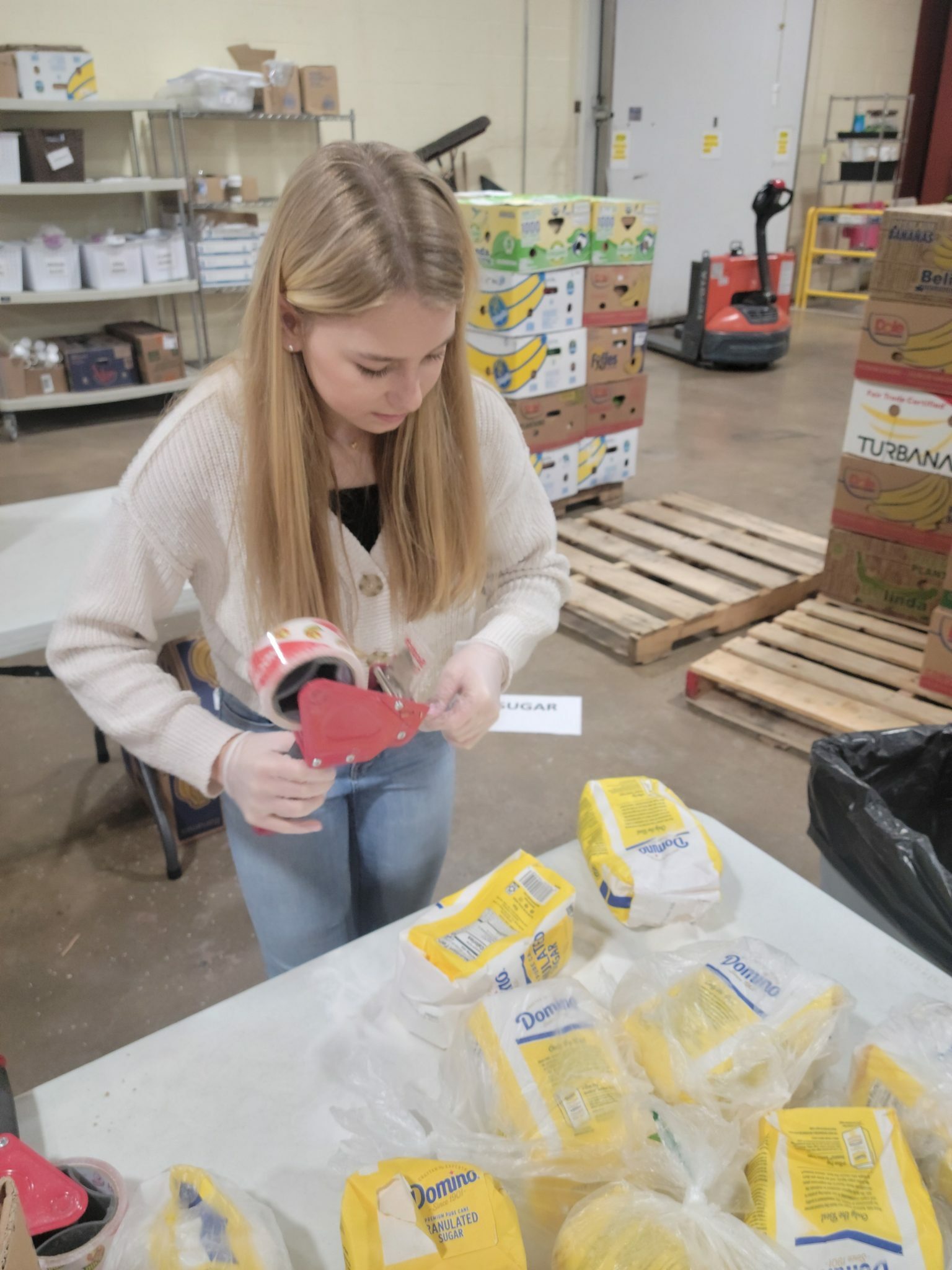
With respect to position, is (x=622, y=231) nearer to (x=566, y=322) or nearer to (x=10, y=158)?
(x=566, y=322)

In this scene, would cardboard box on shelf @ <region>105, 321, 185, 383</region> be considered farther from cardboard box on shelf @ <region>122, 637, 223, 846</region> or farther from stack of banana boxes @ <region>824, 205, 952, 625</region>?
stack of banana boxes @ <region>824, 205, 952, 625</region>

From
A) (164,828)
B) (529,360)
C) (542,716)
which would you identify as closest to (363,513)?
(164,828)

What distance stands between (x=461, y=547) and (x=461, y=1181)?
71 cm

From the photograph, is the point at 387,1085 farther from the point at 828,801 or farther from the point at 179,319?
the point at 179,319

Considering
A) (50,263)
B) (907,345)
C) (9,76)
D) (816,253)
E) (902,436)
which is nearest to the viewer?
(907,345)

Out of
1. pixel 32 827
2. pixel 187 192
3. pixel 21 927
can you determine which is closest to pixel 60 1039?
pixel 21 927

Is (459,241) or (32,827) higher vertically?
(459,241)

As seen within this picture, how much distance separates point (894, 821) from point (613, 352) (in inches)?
126

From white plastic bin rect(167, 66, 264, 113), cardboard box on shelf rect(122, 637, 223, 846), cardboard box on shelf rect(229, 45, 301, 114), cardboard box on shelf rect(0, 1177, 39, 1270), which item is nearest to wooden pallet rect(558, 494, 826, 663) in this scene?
cardboard box on shelf rect(122, 637, 223, 846)

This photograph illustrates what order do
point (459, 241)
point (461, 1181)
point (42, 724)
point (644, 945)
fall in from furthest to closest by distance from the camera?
1. point (42, 724)
2. point (644, 945)
3. point (459, 241)
4. point (461, 1181)

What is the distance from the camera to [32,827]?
253 cm

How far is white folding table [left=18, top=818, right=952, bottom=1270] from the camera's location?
2.80ft

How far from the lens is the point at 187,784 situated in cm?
227

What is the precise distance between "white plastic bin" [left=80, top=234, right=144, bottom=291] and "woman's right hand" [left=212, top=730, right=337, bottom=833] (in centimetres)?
526
